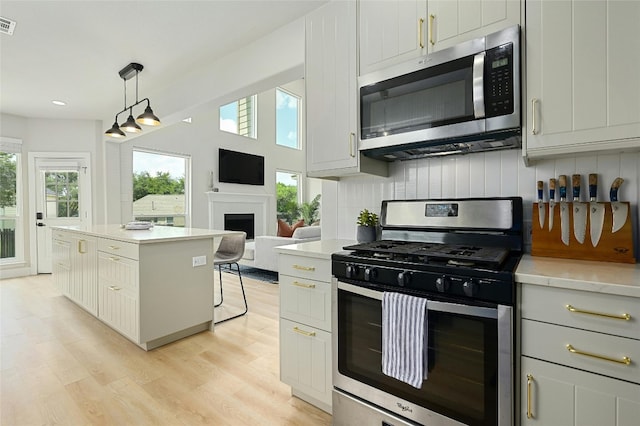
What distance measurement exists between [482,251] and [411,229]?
478 millimetres

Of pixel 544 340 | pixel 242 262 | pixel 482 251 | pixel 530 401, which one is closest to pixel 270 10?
pixel 482 251

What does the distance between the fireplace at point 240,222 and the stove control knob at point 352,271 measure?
564cm

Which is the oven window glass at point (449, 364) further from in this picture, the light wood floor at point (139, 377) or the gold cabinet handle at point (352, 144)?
the gold cabinet handle at point (352, 144)

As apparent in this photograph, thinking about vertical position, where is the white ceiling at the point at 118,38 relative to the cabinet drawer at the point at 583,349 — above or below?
above

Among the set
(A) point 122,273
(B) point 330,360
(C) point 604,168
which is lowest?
(B) point 330,360

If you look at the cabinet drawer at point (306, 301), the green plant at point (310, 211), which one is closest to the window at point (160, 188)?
the green plant at point (310, 211)

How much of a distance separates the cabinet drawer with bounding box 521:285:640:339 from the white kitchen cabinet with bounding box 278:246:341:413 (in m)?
0.88

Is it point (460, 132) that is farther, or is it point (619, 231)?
point (460, 132)

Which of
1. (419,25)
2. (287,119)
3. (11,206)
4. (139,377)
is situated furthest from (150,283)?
(287,119)

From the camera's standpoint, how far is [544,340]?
1078 millimetres

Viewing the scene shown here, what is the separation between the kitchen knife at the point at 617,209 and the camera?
4.40 ft

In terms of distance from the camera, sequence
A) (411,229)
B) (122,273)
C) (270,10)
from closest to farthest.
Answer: (411,229), (270,10), (122,273)

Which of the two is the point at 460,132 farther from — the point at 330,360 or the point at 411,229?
the point at 330,360

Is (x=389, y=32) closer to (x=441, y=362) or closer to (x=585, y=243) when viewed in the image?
(x=585, y=243)
